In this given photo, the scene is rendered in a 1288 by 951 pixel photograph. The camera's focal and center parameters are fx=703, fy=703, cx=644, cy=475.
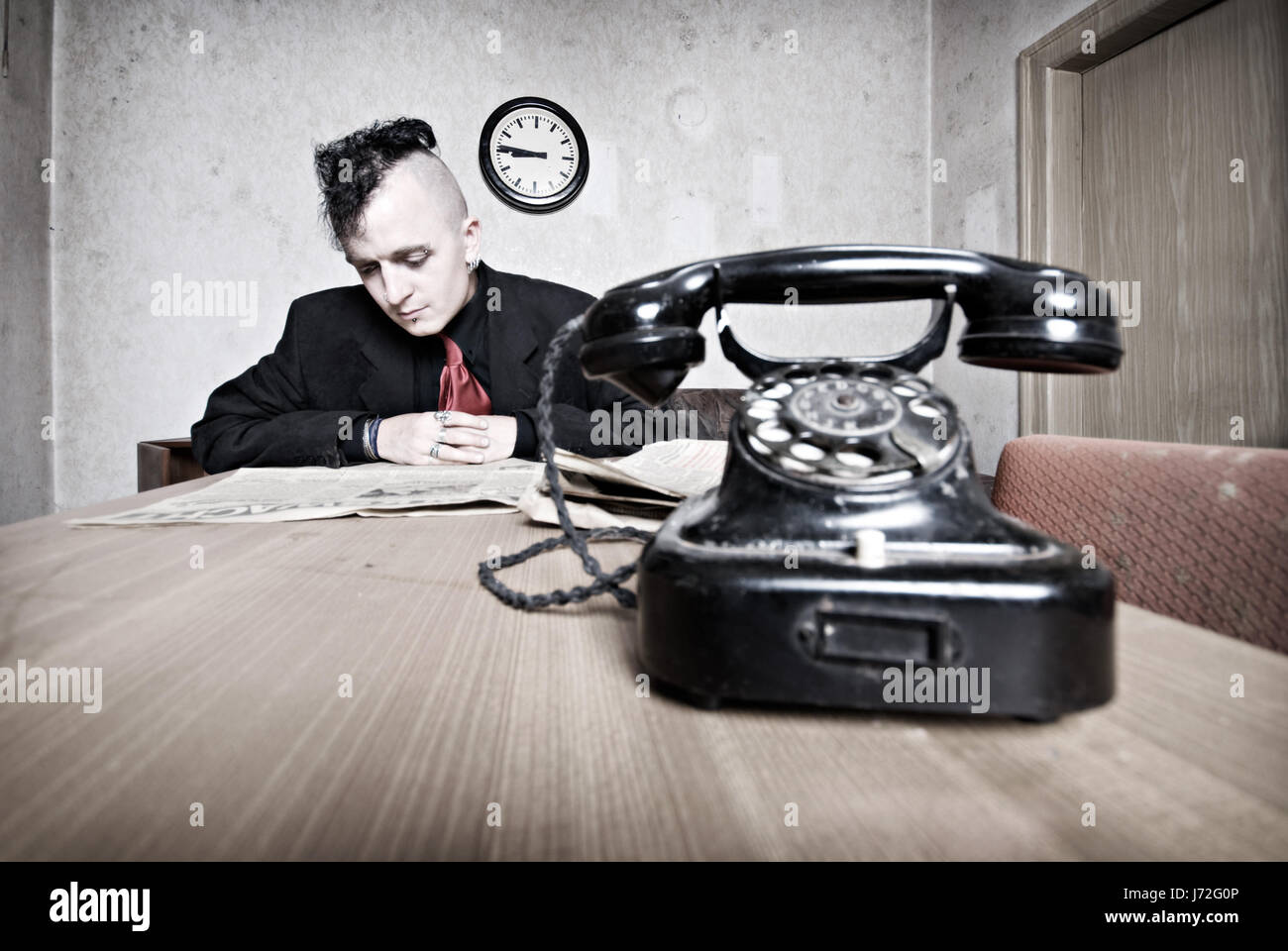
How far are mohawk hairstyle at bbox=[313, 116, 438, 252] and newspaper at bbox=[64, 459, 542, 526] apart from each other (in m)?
0.73

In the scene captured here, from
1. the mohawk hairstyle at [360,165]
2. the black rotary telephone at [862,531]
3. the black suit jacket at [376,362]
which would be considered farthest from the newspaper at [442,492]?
the mohawk hairstyle at [360,165]

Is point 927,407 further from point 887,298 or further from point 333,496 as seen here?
point 333,496

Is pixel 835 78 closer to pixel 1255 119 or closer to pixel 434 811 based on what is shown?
pixel 1255 119

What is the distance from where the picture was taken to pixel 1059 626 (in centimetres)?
22

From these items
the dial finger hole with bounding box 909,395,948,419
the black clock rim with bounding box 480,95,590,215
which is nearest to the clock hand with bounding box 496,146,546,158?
the black clock rim with bounding box 480,95,590,215

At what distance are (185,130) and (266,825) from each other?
2.83 meters

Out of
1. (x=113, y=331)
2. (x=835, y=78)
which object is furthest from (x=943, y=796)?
(x=835, y=78)

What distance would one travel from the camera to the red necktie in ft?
5.37

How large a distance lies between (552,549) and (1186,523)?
447 millimetres

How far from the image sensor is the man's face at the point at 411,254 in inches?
57.8

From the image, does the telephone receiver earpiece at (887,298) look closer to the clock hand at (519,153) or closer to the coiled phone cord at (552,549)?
the coiled phone cord at (552,549)

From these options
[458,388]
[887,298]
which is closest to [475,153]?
[458,388]

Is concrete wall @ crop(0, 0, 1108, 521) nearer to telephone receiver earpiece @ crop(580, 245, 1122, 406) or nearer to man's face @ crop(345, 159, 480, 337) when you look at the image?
man's face @ crop(345, 159, 480, 337)

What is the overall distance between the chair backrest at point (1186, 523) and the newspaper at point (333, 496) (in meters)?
0.51
